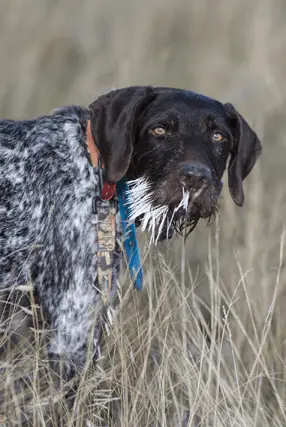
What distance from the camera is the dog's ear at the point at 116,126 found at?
4.29 m

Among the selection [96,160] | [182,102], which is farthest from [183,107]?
[96,160]

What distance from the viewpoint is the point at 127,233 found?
443 centimetres

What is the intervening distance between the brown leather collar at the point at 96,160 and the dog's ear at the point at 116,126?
6cm

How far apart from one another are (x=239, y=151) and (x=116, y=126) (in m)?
0.64

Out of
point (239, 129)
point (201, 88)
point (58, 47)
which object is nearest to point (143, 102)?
point (239, 129)

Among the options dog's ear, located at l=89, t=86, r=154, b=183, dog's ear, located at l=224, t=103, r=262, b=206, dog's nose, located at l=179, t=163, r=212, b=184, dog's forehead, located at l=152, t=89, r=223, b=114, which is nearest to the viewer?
dog's nose, located at l=179, t=163, r=212, b=184

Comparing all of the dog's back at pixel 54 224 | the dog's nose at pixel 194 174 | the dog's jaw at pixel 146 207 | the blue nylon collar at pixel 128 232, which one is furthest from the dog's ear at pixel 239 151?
the dog's back at pixel 54 224

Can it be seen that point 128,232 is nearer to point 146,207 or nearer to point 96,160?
point 146,207

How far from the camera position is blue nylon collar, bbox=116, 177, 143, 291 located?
4.43m

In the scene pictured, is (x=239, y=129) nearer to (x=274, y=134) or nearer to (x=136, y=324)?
(x=136, y=324)

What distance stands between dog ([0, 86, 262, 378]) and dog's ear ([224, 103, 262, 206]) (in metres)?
0.10

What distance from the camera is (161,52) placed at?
8609 millimetres

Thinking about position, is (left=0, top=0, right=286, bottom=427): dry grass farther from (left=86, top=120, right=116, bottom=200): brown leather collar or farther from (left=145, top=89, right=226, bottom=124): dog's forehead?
(left=145, top=89, right=226, bottom=124): dog's forehead

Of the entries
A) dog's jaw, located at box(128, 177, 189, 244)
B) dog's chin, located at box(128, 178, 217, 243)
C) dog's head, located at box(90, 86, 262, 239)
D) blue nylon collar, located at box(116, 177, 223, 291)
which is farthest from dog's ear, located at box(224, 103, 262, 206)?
dog's jaw, located at box(128, 177, 189, 244)
